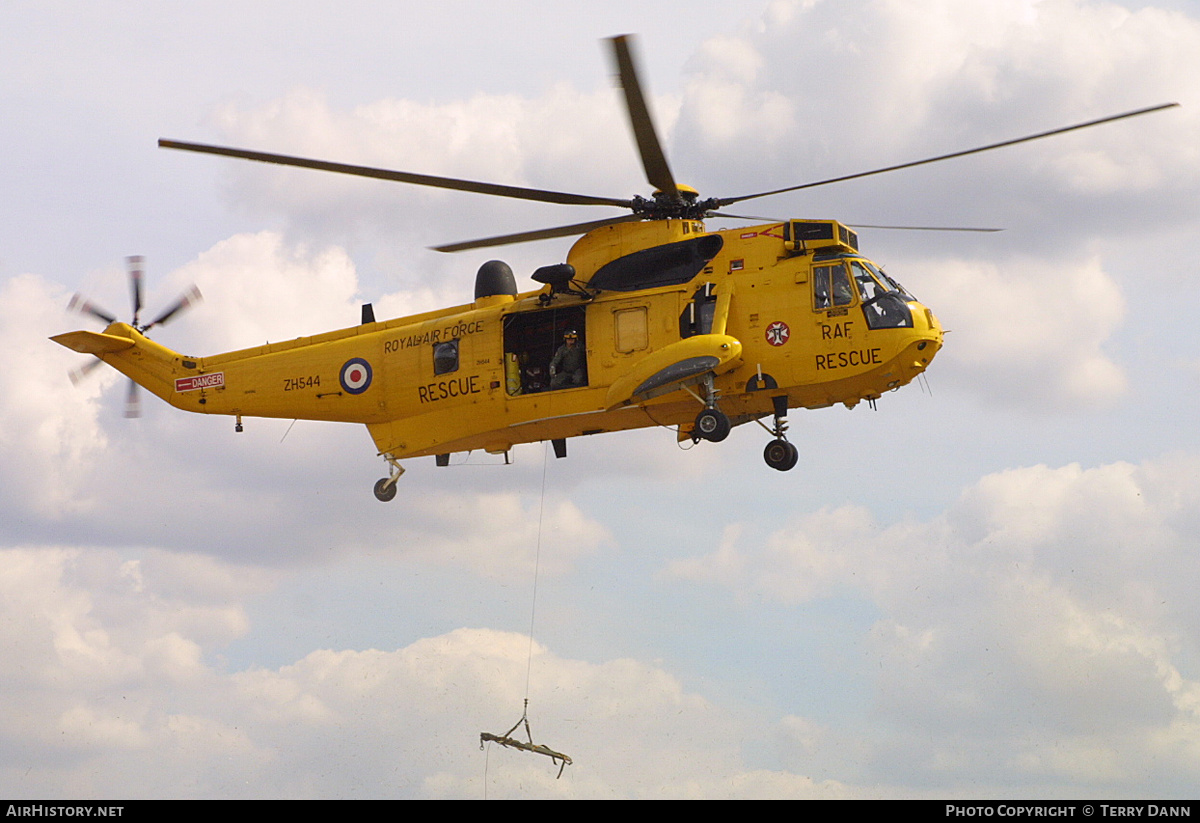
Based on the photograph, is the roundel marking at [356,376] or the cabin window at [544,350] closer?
the cabin window at [544,350]

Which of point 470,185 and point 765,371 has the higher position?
point 470,185

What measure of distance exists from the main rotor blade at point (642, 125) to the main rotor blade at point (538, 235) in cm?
110

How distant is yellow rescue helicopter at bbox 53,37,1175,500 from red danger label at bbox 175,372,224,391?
3.94 feet

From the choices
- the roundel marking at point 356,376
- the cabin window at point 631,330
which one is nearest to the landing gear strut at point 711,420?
the cabin window at point 631,330

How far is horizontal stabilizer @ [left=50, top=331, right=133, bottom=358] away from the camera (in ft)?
106

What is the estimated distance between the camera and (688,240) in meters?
26.7

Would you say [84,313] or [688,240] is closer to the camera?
[688,240]

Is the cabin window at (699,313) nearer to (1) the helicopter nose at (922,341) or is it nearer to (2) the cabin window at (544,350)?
(2) the cabin window at (544,350)

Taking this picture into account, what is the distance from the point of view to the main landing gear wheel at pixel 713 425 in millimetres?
25312

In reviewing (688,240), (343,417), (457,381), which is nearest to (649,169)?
(688,240)

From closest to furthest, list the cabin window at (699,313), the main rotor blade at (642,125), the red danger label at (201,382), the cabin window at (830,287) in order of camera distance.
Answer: the main rotor blade at (642,125), the cabin window at (830,287), the cabin window at (699,313), the red danger label at (201,382)

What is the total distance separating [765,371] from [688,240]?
3222 mm

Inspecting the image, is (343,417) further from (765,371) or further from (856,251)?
(856,251)

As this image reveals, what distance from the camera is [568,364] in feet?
88.8
